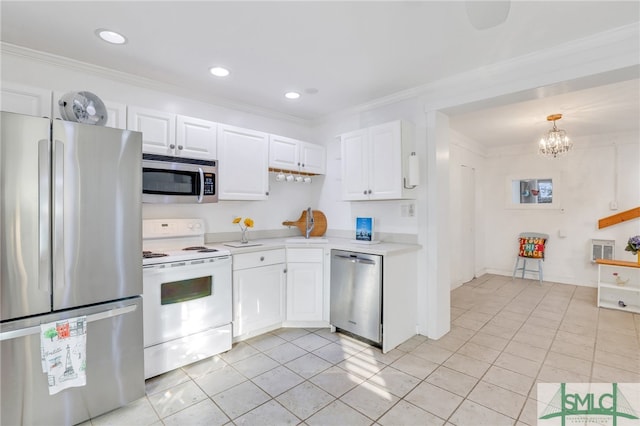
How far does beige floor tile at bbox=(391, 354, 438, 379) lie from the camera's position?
239 cm

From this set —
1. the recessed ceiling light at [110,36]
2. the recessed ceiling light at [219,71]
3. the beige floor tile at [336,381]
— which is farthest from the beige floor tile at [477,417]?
the recessed ceiling light at [110,36]

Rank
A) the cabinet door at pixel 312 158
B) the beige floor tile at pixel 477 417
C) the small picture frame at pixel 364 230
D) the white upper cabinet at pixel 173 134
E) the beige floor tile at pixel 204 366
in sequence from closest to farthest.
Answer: the beige floor tile at pixel 477 417
the beige floor tile at pixel 204 366
the white upper cabinet at pixel 173 134
the small picture frame at pixel 364 230
the cabinet door at pixel 312 158

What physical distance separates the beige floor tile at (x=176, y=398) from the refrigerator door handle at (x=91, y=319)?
65 cm

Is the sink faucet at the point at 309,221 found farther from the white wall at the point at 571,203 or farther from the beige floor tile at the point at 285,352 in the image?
the white wall at the point at 571,203

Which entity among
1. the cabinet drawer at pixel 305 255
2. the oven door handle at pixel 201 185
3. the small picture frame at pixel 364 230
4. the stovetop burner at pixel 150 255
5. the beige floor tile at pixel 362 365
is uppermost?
the oven door handle at pixel 201 185

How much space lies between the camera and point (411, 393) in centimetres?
213

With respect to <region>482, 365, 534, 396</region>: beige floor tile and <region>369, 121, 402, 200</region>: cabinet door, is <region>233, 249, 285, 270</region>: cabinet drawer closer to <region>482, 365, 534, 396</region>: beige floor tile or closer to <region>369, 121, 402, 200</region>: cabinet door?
<region>369, 121, 402, 200</region>: cabinet door

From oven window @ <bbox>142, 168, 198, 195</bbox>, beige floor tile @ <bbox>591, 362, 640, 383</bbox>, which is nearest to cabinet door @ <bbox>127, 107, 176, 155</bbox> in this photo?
oven window @ <bbox>142, 168, 198, 195</bbox>

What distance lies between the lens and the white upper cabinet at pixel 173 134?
2.53 m

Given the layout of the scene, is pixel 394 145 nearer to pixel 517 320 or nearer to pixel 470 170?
pixel 517 320

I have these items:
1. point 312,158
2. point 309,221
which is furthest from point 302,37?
point 309,221

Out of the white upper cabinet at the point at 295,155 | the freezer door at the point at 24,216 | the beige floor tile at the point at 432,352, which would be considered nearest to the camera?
the freezer door at the point at 24,216

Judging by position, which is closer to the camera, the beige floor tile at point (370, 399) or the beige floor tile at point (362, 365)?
the beige floor tile at point (370, 399)

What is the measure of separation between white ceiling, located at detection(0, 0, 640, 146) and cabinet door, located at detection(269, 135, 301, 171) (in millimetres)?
545
